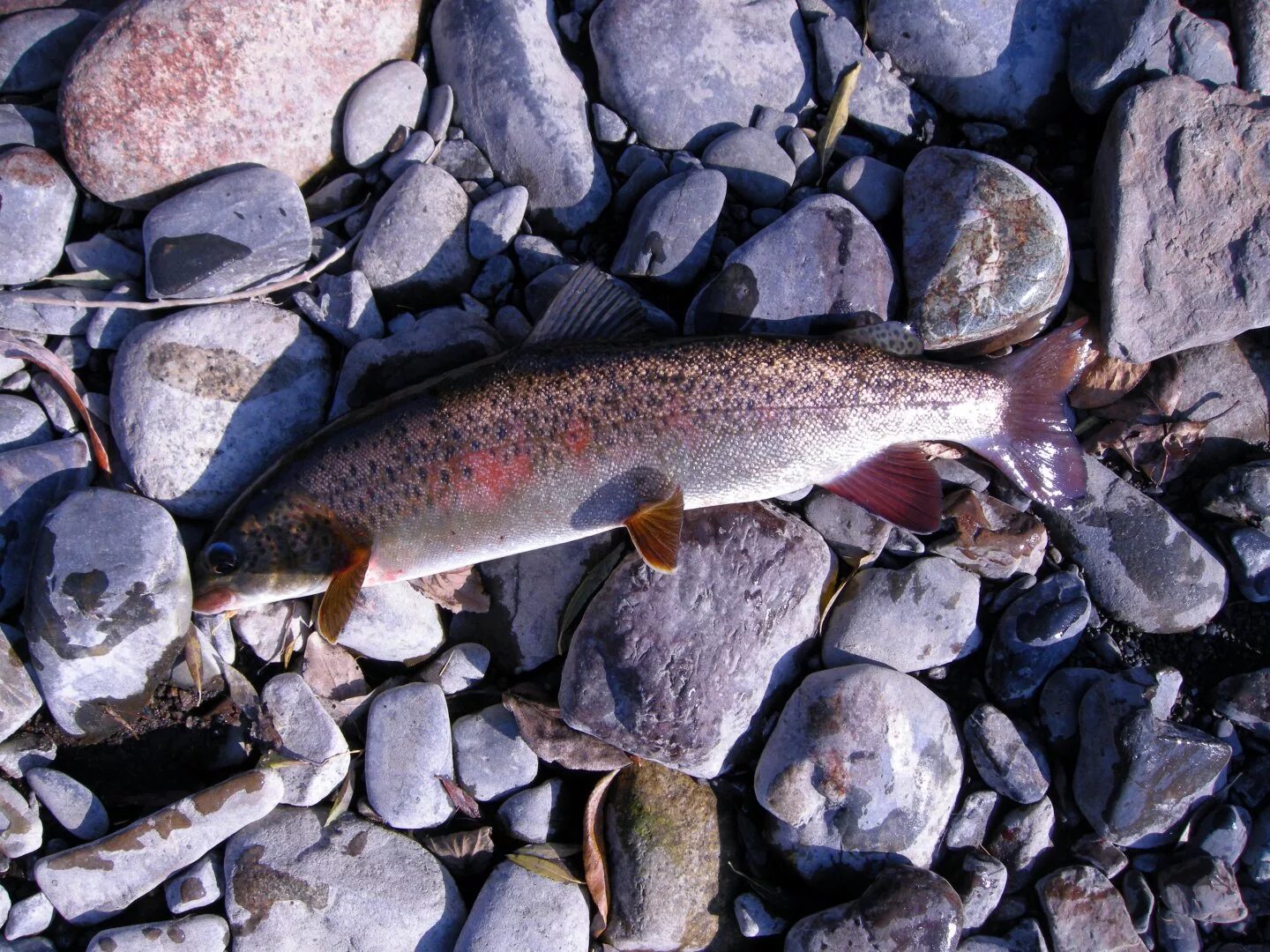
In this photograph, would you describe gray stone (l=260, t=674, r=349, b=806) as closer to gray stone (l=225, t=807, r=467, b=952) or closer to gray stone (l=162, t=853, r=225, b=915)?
gray stone (l=225, t=807, r=467, b=952)

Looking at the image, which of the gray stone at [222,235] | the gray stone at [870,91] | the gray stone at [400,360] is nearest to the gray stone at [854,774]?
the gray stone at [400,360]

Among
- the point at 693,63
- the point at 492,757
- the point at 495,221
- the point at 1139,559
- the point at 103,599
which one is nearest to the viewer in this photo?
the point at 103,599

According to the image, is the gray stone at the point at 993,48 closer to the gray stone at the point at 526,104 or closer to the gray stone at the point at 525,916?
the gray stone at the point at 526,104

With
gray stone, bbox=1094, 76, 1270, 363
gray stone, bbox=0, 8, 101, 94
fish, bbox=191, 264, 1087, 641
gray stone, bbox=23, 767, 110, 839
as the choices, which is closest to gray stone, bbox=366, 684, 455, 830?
fish, bbox=191, 264, 1087, 641

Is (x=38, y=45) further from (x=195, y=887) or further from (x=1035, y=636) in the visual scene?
(x=1035, y=636)

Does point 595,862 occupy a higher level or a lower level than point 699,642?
lower

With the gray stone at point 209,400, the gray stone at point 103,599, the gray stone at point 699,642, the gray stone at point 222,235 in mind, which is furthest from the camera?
the gray stone at point 222,235

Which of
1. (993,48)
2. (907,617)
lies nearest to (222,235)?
(907,617)
